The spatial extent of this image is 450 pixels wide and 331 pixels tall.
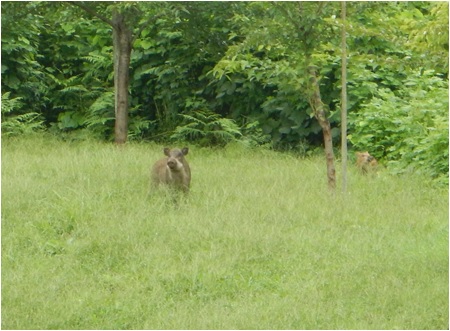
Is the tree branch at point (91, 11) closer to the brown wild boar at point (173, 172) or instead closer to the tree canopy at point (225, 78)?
the tree canopy at point (225, 78)

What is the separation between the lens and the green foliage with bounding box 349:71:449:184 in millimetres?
14219

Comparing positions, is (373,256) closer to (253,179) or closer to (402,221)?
(402,221)

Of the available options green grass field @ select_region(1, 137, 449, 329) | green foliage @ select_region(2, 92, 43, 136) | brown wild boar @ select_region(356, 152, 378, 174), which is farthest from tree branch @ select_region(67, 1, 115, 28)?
brown wild boar @ select_region(356, 152, 378, 174)

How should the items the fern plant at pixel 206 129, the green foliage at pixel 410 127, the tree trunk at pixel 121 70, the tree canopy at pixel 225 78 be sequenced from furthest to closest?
1. the fern plant at pixel 206 129
2. the tree trunk at pixel 121 70
3. the green foliage at pixel 410 127
4. the tree canopy at pixel 225 78

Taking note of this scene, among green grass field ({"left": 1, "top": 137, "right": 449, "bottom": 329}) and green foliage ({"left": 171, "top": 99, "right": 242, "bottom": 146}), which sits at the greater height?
green grass field ({"left": 1, "top": 137, "right": 449, "bottom": 329})

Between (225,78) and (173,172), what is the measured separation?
687cm

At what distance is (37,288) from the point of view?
9.09m

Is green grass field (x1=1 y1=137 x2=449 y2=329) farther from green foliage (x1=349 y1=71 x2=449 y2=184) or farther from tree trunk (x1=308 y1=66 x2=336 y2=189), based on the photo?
green foliage (x1=349 y1=71 x2=449 y2=184)

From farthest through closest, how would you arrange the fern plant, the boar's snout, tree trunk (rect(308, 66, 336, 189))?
the fern plant < tree trunk (rect(308, 66, 336, 189)) < the boar's snout

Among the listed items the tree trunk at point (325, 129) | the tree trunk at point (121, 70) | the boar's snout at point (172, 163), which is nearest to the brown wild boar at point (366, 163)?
the tree trunk at point (325, 129)

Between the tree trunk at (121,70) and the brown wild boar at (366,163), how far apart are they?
4.49 meters

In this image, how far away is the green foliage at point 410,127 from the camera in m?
14.2

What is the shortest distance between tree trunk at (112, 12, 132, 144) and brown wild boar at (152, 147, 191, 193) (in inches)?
177

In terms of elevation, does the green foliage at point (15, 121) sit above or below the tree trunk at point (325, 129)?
below
